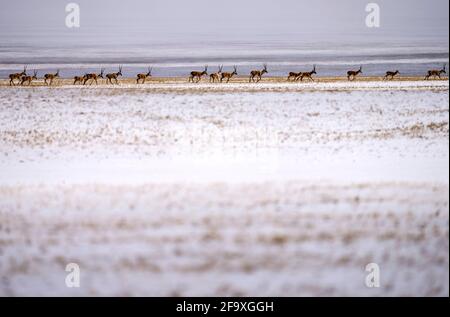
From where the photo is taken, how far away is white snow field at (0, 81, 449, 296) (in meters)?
5.21

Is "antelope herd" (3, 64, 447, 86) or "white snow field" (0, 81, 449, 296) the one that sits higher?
"antelope herd" (3, 64, 447, 86)

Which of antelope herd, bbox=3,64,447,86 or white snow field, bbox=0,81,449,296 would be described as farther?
antelope herd, bbox=3,64,447,86

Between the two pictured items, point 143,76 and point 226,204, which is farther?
point 143,76

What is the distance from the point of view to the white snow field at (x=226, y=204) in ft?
17.1

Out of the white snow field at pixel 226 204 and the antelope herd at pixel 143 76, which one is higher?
the antelope herd at pixel 143 76

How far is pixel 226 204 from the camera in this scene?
7.20 metres

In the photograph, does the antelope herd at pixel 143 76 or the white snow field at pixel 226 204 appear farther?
the antelope herd at pixel 143 76

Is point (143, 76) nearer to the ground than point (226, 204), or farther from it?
farther from it

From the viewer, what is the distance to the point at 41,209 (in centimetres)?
705

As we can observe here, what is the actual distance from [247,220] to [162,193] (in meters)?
1.84
